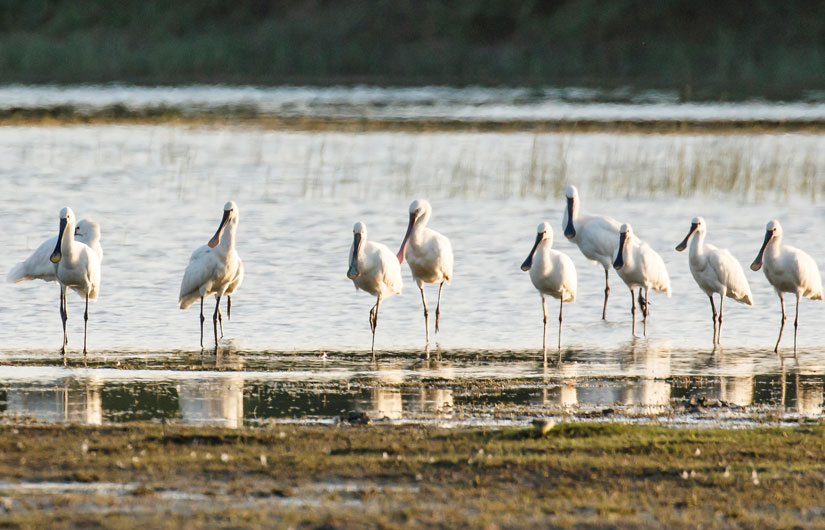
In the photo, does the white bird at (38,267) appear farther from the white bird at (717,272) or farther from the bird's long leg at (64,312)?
the white bird at (717,272)

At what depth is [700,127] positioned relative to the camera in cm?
3641

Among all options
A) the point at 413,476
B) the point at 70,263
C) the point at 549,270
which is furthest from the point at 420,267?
the point at 413,476

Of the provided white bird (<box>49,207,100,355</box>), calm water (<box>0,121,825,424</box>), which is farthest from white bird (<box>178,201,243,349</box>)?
white bird (<box>49,207,100,355</box>)

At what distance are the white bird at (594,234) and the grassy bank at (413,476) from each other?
7.72 metres

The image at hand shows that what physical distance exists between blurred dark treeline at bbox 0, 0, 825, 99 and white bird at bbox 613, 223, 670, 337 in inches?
1531

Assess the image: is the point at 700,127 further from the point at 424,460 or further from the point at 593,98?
the point at 424,460

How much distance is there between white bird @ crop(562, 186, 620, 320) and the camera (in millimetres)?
16812

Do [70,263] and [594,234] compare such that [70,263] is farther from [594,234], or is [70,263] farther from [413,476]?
[413,476]

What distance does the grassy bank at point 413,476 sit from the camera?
7.00 m

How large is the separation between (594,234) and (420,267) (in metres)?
2.66

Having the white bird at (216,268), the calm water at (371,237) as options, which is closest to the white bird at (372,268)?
the calm water at (371,237)

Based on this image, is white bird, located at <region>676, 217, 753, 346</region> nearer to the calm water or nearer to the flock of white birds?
the flock of white birds

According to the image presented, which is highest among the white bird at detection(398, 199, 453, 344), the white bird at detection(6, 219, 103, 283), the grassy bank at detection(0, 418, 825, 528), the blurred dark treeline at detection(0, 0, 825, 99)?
the blurred dark treeline at detection(0, 0, 825, 99)

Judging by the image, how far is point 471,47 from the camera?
67062mm
